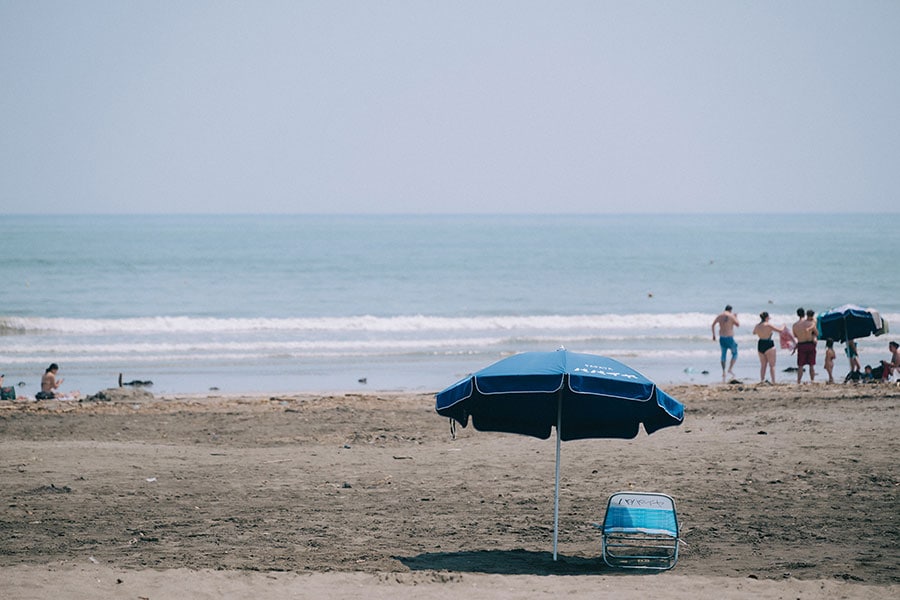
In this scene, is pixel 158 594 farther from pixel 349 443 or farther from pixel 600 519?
pixel 349 443

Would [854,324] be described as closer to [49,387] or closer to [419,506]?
[419,506]

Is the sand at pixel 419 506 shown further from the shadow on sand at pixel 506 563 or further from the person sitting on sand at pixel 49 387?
the person sitting on sand at pixel 49 387

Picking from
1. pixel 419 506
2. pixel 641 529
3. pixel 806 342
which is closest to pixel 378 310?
pixel 806 342

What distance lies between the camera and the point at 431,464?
37.7 ft

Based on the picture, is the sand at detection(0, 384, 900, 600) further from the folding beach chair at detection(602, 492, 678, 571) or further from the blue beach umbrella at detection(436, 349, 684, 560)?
the blue beach umbrella at detection(436, 349, 684, 560)

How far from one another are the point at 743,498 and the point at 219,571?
536cm

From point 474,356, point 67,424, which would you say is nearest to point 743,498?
→ point 67,424

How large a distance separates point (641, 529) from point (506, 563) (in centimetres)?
117

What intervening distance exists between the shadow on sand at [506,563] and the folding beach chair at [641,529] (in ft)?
0.70

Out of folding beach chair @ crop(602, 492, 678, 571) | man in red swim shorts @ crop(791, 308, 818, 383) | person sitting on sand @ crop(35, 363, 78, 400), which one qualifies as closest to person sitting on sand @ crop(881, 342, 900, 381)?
man in red swim shorts @ crop(791, 308, 818, 383)

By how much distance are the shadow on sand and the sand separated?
3 centimetres

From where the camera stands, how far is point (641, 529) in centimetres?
787

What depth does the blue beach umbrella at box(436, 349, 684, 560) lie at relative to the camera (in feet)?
24.1

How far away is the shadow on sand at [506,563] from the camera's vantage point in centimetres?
777
